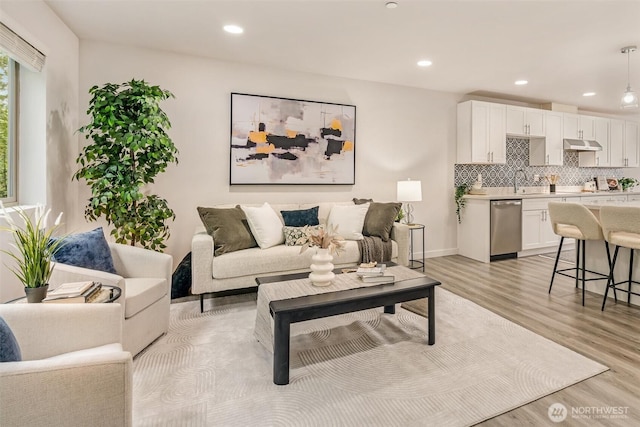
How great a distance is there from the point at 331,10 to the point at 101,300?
8.69ft

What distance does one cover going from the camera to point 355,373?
2.02m

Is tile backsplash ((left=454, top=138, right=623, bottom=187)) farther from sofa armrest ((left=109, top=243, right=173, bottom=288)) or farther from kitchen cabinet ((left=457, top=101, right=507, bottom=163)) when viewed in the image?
sofa armrest ((left=109, top=243, right=173, bottom=288))

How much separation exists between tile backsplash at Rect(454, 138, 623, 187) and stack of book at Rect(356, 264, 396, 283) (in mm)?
3498

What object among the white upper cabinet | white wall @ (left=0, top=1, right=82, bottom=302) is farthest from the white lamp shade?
→ the white upper cabinet

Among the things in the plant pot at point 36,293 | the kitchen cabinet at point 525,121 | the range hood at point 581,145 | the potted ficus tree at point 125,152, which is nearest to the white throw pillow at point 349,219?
the potted ficus tree at point 125,152

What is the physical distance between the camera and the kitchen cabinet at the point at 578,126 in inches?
227

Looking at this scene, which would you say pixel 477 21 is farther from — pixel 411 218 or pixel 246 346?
pixel 246 346

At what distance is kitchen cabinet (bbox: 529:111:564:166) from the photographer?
5.58m

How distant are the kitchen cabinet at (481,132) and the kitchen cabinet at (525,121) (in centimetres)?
15

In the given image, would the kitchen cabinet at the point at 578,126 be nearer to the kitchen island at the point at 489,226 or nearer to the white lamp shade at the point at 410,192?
the kitchen island at the point at 489,226

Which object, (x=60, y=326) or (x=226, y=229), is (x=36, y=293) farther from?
(x=226, y=229)

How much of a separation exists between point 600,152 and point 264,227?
669 centimetres

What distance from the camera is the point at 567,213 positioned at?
3.19 m

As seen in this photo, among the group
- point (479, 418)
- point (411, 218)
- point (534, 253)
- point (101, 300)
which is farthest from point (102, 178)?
point (534, 253)
